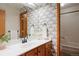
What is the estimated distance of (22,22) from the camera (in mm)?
1609

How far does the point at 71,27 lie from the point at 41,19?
1.50ft

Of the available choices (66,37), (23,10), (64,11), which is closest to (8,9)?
(23,10)

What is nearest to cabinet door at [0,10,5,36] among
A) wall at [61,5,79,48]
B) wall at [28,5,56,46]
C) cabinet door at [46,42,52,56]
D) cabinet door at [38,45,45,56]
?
wall at [28,5,56,46]

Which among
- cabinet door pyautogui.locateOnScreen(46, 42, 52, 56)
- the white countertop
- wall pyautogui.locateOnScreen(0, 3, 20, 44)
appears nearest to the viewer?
the white countertop

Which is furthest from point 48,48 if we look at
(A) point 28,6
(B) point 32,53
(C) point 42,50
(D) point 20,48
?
(A) point 28,6

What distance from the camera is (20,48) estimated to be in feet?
Result: 5.07

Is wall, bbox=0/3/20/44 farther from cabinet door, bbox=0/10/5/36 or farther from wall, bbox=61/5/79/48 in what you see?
wall, bbox=61/5/79/48

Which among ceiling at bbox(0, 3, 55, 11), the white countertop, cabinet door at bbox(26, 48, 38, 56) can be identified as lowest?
cabinet door at bbox(26, 48, 38, 56)

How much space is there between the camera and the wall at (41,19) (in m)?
1.65

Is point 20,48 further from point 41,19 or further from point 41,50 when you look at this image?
point 41,19

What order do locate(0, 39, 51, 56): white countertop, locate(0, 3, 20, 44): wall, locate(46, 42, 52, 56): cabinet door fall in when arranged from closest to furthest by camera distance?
locate(0, 39, 51, 56): white countertop → locate(0, 3, 20, 44): wall → locate(46, 42, 52, 56): cabinet door

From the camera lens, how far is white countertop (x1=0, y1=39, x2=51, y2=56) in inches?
54.9

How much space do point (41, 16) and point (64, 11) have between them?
0.35 metres

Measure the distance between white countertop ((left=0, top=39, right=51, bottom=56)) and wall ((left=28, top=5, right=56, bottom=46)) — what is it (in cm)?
10
